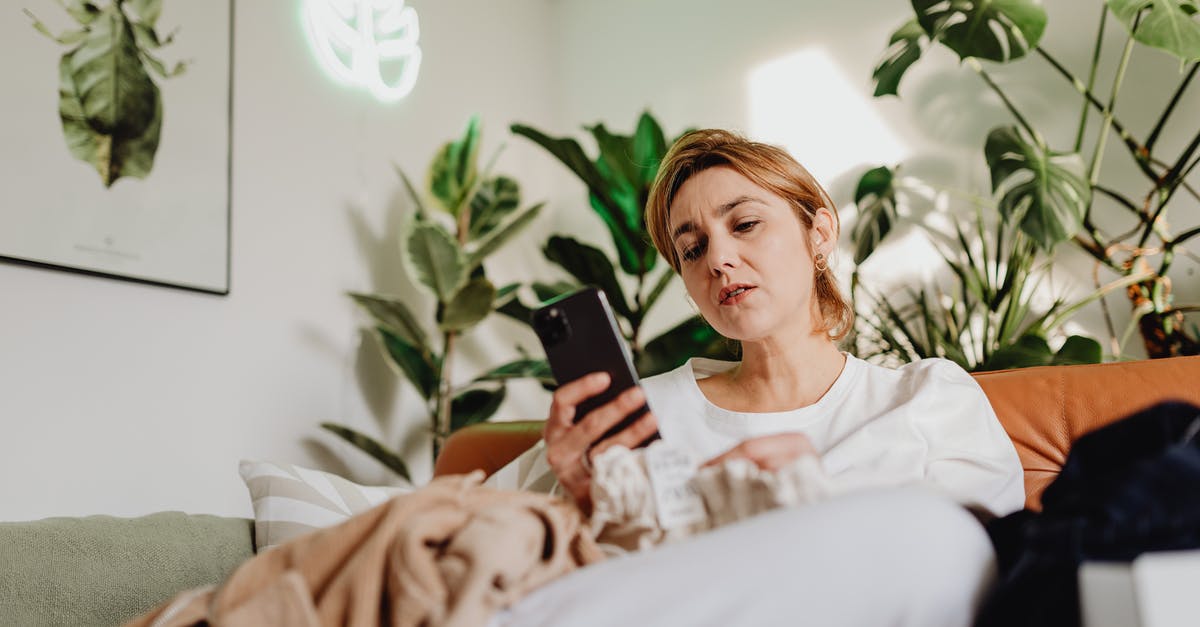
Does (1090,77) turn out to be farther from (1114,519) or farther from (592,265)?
(1114,519)

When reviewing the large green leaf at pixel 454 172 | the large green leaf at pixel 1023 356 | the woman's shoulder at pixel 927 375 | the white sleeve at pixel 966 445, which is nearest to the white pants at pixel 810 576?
the white sleeve at pixel 966 445

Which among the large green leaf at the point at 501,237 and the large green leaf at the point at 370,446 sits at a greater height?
the large green leaf at the point at 501,237

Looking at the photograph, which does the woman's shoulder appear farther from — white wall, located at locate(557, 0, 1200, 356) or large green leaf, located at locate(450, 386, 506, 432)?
large green leaf, located at locate(450, 386, 506, 432)

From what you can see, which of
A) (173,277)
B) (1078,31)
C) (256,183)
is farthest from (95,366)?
(1078,31)

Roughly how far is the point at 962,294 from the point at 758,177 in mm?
1367

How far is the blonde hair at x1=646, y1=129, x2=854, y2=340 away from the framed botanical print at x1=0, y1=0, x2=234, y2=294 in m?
1.17

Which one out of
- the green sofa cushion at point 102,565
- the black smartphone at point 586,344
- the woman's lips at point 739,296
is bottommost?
the green sofa cushion at point 102,565

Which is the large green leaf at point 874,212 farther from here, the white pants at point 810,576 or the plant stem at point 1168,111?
the white pants at point 810,576

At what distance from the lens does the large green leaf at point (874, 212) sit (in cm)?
230

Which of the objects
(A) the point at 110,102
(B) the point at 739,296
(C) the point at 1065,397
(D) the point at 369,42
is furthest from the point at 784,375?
(D) the point at 369,42

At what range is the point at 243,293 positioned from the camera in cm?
213

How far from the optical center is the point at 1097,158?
2.16 metres

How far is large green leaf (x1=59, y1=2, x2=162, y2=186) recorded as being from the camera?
A: 71.2 inches

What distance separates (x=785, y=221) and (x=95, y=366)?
4.75 ft
